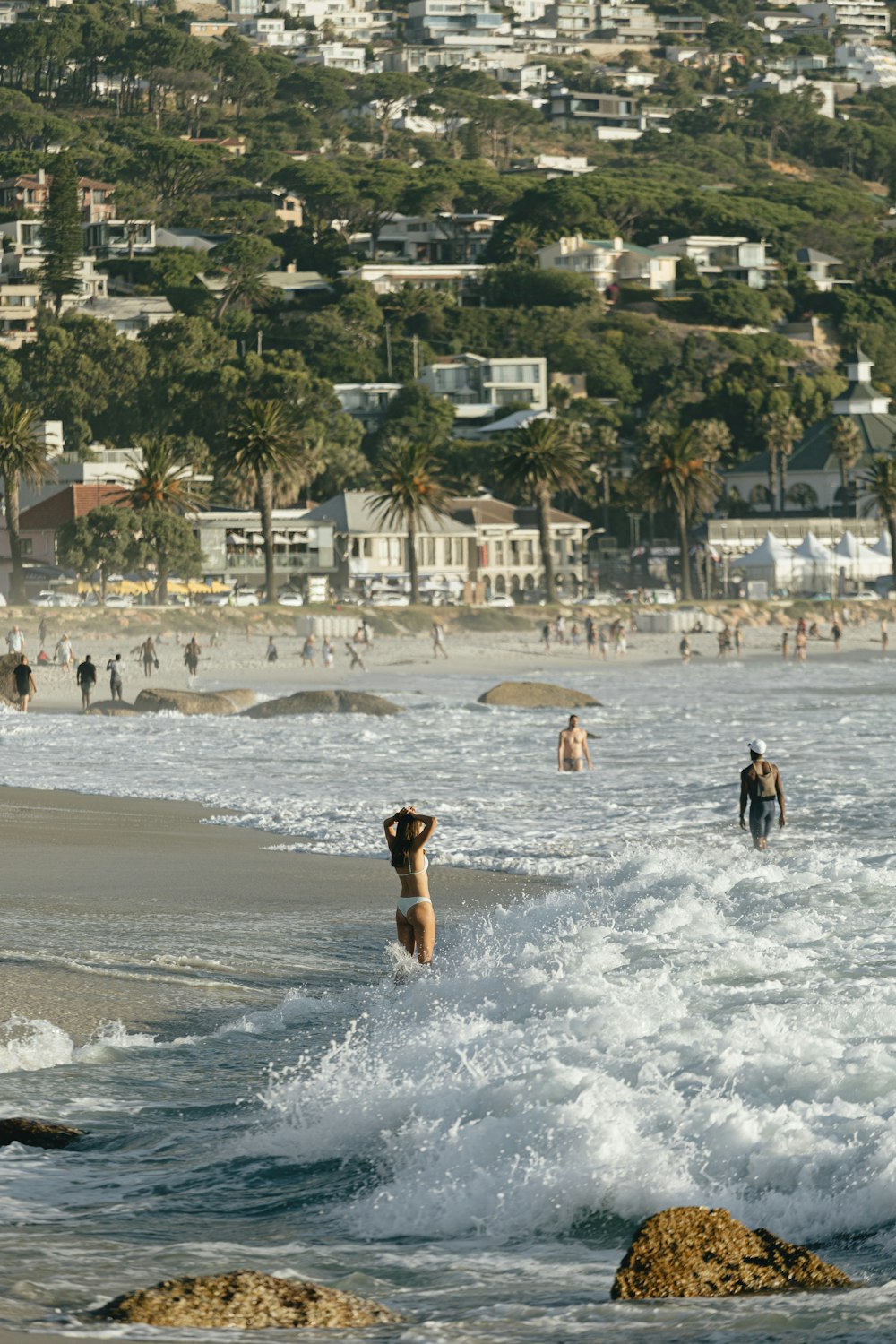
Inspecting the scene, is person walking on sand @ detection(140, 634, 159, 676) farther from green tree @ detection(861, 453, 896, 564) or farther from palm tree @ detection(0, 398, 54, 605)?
green tree @ detection(861, 453, 896, 564)

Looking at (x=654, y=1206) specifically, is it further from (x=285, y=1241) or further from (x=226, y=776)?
(x=226, y=776)

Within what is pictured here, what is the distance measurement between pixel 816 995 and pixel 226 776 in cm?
1694

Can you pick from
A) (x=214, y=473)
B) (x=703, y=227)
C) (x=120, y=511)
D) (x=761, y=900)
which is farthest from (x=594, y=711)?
(x=703, y=227)

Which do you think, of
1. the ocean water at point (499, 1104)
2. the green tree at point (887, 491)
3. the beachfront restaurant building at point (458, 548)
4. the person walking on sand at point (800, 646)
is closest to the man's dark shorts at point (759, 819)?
the ocean water at point (499, 1104)

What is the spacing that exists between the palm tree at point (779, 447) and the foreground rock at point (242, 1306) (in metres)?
119

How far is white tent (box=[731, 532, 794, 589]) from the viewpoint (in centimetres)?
9769

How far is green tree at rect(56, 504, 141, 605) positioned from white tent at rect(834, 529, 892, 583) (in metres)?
37.9

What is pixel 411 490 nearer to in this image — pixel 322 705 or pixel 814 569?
pixel 814 569

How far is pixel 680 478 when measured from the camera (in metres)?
102

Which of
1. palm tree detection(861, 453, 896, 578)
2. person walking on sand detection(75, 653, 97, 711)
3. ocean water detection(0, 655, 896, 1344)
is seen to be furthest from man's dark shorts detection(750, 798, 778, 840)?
palm tree detection(861, 453, 896, 578)

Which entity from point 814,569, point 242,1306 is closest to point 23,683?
point 242,1306

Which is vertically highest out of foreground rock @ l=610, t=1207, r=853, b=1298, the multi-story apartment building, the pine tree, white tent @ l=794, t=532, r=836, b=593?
the multi-story apartment building

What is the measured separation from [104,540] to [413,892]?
74111 mm

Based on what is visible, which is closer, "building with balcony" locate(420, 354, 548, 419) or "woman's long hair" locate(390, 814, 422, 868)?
"woman's long hair" locate(390, 814, 422, 868)
